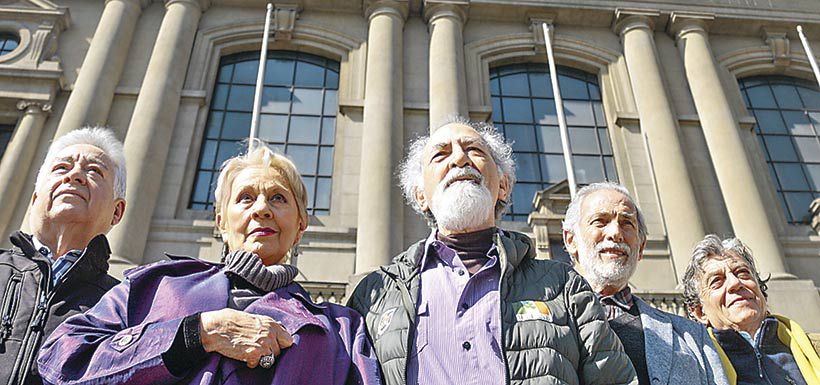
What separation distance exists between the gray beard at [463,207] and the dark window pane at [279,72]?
39.9ft

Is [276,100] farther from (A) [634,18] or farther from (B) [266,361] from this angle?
(B) [266,361]

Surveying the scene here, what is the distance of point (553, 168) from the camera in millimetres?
13242

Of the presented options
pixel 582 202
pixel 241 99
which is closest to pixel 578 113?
pixel 241 99

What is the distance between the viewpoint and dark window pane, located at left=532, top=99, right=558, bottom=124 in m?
14.0

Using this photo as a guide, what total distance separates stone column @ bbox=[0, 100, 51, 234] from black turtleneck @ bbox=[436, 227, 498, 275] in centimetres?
1127

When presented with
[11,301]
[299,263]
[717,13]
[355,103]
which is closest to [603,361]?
[11,301]

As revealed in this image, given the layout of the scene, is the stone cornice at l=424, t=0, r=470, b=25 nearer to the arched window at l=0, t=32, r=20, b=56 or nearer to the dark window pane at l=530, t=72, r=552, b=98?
the dark window pane at l=530, t=72, r=552, b=98

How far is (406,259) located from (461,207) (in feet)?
1.22

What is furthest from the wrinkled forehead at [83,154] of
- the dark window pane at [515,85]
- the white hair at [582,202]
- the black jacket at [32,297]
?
the dark window pane at [515,85]

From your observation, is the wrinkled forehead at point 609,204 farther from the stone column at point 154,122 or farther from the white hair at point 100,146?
the stone column at point 154,122

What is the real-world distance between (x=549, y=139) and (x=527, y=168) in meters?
1.07

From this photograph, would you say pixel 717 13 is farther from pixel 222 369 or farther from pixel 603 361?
pixel 222 369

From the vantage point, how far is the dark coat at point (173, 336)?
1.81m

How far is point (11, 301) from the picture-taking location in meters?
2.48
